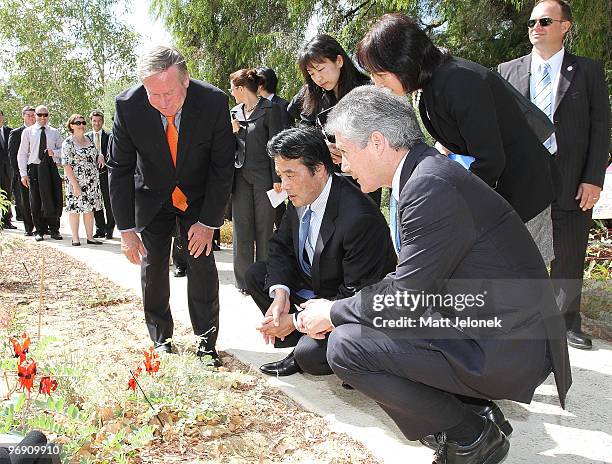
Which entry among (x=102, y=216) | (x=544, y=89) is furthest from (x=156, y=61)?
(x=102, y=216)

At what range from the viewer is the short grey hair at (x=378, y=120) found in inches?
90.1

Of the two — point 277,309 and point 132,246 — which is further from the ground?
point 132,246

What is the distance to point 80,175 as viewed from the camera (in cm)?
858

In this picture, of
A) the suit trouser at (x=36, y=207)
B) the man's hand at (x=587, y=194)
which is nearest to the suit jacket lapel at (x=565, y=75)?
the man's hand at (x=587, y=194)

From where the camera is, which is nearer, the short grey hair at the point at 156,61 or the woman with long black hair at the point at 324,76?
the short grey hair at the point at 156,61

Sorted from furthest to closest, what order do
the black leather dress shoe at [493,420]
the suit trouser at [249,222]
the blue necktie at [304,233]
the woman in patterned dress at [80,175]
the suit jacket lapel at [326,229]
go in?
the woman in patterned dress at [80,175]
the suit trouser at [249,222]
the blue necktie at [304,233]
the suit jacket lapel at [326,229]
the black leather dress shoe at [493,420]

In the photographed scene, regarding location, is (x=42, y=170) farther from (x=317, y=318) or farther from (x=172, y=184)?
(x=317, y=318)

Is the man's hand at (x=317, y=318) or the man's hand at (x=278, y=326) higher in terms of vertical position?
the man's hand at (x=317, y=318)

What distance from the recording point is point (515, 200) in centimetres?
294

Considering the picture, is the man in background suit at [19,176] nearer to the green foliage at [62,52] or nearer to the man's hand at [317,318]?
the man's hand at [317,318]

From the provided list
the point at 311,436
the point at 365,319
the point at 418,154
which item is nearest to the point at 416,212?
the point at 418,154

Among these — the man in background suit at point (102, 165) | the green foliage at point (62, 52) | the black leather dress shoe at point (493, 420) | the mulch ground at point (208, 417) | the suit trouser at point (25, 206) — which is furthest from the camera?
the green foliage at point (62, 52)

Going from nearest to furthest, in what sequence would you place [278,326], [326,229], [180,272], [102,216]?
[278,326]
[326,229]
[180,272]
[102,216]

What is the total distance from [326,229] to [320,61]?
1.38 metres
